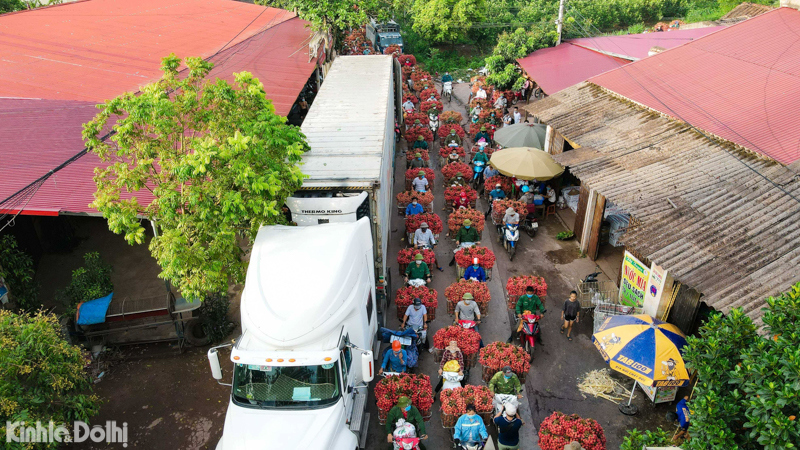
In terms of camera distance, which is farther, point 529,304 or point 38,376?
point 529,304

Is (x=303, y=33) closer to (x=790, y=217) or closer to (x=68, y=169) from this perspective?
(x=68, y=169)

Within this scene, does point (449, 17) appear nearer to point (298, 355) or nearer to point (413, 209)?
point (413, 209)

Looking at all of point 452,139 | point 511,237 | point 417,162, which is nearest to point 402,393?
point 511,237

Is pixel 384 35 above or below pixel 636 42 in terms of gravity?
below

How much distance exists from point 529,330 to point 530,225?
6189mm

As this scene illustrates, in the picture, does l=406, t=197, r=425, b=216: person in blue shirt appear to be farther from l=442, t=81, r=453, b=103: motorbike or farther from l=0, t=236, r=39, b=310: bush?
l=442, t=81, r=453, b=103: motorbike

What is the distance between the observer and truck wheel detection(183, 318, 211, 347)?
12.4 meters

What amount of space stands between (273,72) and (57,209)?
12988mm

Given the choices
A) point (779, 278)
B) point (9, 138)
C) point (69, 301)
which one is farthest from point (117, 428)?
point (779, 278)

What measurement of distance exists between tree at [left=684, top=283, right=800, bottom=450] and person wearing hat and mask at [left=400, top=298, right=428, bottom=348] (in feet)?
17.5

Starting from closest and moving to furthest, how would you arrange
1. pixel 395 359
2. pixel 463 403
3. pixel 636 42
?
pixel 463 403, pixel 395 359, pixel 636 42

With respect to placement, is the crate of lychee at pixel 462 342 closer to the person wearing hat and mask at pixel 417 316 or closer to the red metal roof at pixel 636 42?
the person wearing hat and mask at pixel 417 316

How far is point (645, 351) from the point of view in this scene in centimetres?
989

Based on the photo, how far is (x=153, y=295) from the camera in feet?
43.7
